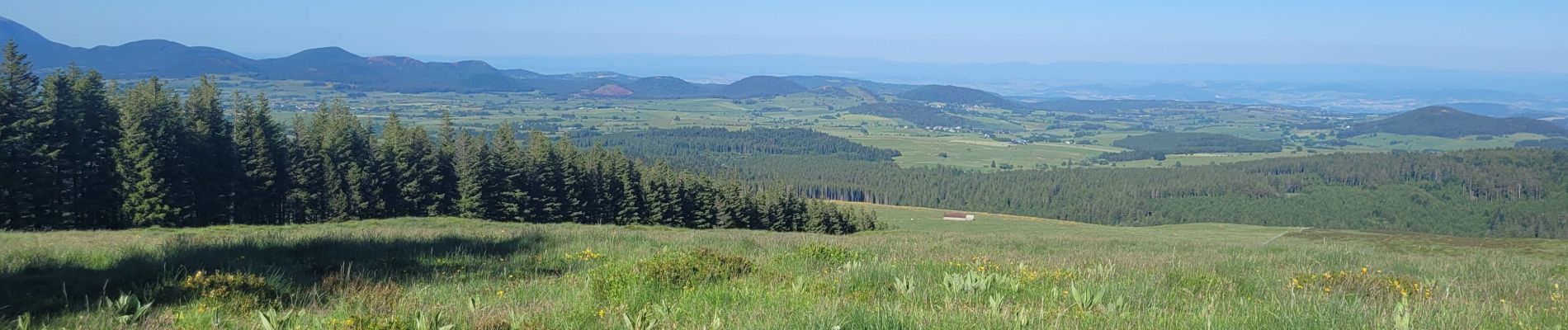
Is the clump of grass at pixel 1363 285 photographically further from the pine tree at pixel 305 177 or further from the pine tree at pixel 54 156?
the pine tree at pixel 305 177

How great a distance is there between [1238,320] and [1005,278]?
7.24ft

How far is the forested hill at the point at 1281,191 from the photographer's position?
127 m

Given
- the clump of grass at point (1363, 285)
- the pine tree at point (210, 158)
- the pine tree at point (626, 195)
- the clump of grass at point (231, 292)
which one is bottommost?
the pine tree at point (626, 195)

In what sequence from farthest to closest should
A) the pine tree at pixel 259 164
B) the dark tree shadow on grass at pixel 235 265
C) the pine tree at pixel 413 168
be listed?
the pine tree at pixel 413 168
the pine tree at pixel 259 164
the dark tree shadow on grass at pixel 235 265

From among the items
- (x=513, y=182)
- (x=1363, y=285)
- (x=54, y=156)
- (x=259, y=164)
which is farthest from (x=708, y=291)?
(x=513, y=182)

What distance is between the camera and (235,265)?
8.98 meters

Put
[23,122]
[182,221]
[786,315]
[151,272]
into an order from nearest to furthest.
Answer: [786,315]
[151,272]
[23,122]
[182,221]

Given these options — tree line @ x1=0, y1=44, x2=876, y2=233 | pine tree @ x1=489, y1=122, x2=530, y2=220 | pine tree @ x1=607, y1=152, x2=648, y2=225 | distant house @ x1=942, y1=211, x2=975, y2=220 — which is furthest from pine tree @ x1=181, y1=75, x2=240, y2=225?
distant house @ x1=942, y1=211, x2=975, y2=220

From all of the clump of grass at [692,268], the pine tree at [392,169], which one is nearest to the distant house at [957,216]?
the pine tree at [392,169]

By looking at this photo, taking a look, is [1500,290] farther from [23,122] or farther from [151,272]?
[23,122]

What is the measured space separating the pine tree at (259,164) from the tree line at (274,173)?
0.08 metres

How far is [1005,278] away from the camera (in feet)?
24.8

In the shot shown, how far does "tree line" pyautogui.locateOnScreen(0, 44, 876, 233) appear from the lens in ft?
120

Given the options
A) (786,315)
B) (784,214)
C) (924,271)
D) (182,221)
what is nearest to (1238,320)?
(786,315)
